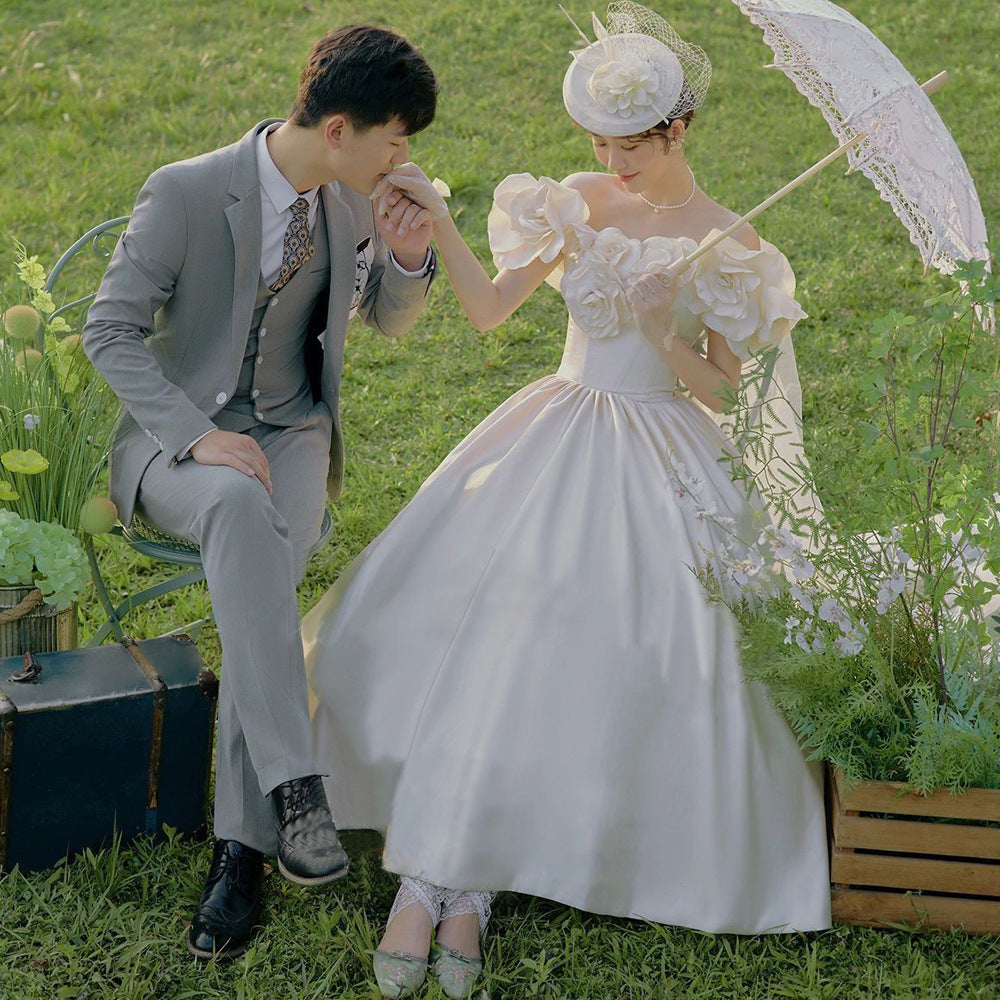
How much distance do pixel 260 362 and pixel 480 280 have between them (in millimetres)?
592

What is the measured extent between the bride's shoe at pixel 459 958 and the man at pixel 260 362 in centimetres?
27

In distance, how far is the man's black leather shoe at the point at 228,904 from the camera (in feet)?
9.51

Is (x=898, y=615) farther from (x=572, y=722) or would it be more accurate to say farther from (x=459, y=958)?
(x=459, y=958)

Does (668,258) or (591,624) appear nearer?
(591,624)

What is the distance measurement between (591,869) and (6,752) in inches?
49.0

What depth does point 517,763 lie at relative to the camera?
2914 mm

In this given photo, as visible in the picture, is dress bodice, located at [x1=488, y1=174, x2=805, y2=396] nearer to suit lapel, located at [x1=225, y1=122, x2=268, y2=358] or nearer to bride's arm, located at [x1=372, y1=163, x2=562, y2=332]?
bride's arm, located at [x1=372, y1=163, x2=562, y2=332]

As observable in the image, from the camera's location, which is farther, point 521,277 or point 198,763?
point 521,277

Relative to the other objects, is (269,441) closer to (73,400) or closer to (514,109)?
(73,400)

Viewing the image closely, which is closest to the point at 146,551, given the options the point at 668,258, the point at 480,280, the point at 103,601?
the point at 103,601

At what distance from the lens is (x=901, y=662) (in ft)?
9.97

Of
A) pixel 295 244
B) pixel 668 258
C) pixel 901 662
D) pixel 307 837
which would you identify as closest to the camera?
pixel 307 837

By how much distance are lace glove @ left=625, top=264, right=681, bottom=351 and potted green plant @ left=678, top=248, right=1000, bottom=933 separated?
43 centimetres

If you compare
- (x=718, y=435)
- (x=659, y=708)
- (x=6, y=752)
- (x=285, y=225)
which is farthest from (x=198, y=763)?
(x=718, y=435)
